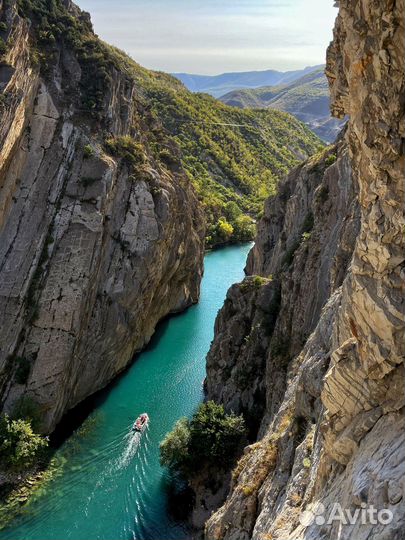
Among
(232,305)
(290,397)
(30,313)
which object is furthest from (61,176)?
(290,397)

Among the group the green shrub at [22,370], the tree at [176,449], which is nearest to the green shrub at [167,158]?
the green shrub at [22,370]

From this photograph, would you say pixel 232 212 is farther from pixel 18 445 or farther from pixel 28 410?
pixel 18 445

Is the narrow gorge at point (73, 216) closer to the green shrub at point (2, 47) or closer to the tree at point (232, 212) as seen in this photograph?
the green shrub at point (2, 47)

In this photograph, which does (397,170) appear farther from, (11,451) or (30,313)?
(30,313)

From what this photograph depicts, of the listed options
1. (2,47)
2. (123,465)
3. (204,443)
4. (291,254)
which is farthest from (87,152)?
(204,443)

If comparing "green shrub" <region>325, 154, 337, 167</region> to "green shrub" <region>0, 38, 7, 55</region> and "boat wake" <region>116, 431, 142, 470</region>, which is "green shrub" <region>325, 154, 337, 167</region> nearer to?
"boat wake" <region>116, 431, 142, 470</region>

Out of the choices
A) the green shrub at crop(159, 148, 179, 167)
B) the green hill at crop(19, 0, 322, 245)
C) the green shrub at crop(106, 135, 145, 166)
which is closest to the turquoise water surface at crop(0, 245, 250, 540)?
the green shrub at crop(106, 135, 145, 166)
